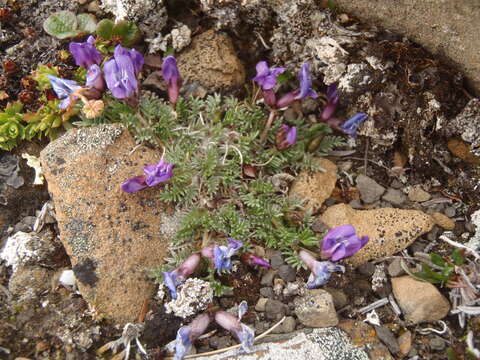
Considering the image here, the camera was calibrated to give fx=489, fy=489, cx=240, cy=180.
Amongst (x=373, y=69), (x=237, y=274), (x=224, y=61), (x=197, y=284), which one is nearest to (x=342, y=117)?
(x=373, y=69)

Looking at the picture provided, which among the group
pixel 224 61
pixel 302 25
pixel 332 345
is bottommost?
pixel 332 345

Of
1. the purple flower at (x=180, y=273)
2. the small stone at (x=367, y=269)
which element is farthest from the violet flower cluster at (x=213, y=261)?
the small stone at (x=367, y=269)

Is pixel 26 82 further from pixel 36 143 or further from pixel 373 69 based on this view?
pixel 373 69

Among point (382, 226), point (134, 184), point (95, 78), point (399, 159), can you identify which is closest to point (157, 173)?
point (134, 184)

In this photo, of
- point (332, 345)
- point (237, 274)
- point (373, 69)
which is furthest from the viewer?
point (373, 69)

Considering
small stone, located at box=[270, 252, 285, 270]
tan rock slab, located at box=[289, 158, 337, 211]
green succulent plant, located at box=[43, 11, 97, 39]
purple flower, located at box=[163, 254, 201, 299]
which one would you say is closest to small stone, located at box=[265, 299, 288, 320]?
small stone, located at box=[270, 252, 285, 270]

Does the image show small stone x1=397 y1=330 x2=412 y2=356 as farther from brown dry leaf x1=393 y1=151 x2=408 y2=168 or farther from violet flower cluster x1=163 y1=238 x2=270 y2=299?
brown dry leaf x1=393 y1=151 x2=408 y2=168

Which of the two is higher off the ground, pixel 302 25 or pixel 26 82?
pixel 302 25
